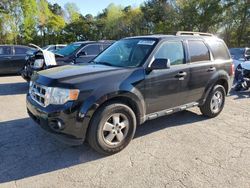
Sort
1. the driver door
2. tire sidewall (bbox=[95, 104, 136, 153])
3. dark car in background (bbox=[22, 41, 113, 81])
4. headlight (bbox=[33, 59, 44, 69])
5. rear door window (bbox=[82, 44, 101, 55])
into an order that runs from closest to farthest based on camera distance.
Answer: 1. tire sidewall (bbox=[95, 104, 136, 153])
2. the driver door
3. headlight (bbox=[33, 59, 44, 69])
4. dark car in background (bbox=[22, 41, 113, 81])
5. rear door window (bbox=[82, 44, 101, 55])

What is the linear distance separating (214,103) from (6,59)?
985 cm

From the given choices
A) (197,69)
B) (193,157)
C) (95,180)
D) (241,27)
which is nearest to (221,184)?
(193,157)

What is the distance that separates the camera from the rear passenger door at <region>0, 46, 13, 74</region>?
1189 cm

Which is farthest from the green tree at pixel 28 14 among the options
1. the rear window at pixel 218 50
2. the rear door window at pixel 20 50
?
the rear window at pixel 218 50

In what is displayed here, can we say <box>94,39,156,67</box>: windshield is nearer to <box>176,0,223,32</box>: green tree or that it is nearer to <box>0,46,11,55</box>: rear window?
<box>0,46,11,55</box>: rear window

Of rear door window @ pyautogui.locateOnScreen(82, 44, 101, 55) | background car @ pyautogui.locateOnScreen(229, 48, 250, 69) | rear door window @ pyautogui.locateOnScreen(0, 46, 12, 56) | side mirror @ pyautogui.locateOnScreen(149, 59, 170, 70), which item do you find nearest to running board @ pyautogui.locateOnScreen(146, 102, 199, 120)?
side mirror @ pyautogui.locateOnScreen(149, 59, 170, 70)

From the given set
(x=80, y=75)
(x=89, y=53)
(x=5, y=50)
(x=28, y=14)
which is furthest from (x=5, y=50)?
(x=28, y=14)

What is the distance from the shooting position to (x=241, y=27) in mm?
29938

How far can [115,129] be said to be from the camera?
3.99 m

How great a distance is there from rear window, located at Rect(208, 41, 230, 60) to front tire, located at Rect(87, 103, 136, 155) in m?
2.64

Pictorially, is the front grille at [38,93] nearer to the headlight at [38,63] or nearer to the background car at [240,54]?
the headlight at [38,63]

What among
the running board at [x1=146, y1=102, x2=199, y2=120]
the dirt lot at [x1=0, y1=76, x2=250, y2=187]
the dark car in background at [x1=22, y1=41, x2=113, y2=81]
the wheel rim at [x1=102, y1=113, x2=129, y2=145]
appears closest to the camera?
the dirt lot at [x1=0, y1=76, x2=250, y2=187]

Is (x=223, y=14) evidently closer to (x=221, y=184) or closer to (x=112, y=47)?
(x=112, y=47)

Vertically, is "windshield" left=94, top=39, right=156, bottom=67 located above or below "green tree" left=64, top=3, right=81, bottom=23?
below
